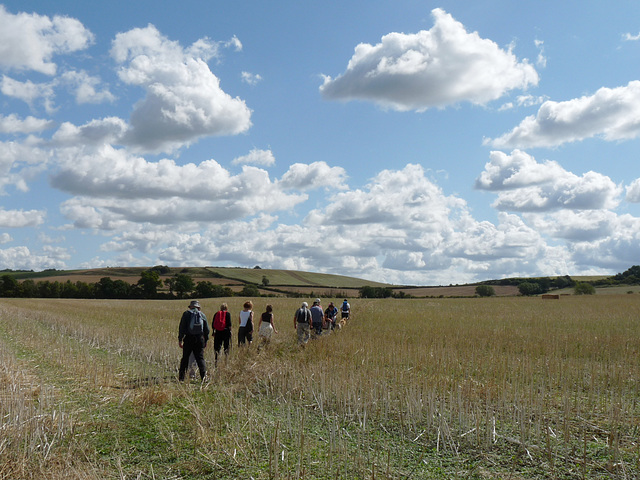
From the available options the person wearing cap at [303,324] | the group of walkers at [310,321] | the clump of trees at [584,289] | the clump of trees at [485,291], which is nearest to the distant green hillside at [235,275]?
the clump of trees at [485,291]

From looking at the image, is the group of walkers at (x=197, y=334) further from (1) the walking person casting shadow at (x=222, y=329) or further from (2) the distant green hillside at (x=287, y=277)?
(2) the distant green hillside at (x=287, y=277)

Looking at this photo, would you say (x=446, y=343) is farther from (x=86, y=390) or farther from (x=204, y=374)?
(x=86, y=390)

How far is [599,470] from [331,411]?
4.25m

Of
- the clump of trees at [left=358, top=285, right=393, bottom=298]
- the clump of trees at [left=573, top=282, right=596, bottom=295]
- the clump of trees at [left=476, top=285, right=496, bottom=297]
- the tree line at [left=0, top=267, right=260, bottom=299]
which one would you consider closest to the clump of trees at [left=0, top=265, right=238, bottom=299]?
the tree line at [left=0, top=267, right=260, bottom=299]

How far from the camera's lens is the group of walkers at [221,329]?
11938mm

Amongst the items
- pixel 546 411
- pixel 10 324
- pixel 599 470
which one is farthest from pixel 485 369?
pixel 10 324

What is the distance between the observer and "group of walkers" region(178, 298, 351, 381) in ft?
39.2

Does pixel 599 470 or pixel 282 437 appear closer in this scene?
pixel 599 470

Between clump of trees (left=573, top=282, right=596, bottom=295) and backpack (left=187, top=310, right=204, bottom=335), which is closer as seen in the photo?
backpack (left=187, top=310, right=204, bottom=335)

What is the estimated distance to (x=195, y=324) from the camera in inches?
472

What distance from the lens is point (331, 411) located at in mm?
8961

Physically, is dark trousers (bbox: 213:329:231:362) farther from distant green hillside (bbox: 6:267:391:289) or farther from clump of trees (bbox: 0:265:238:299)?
distant green hillside (bbox: 6:267:391:289)

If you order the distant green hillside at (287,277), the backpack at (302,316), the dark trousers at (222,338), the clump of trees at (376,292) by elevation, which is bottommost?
the clump of trees at (376,292)

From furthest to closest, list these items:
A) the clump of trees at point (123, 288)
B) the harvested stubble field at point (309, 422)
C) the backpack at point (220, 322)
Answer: the clump of trees at point (123, 288) < the backpack at point (220, 322) < the harvested stubble field at point (309, 422)
